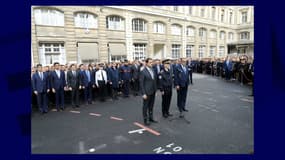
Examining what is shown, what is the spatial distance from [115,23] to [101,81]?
7581mm

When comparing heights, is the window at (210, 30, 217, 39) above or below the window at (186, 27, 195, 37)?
below

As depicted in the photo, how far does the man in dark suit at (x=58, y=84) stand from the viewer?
18.3ft

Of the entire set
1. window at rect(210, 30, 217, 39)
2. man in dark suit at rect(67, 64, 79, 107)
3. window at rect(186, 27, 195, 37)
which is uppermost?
window at rect(186, 27, 195, 37)

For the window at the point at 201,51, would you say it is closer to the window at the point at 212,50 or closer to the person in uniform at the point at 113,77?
the window at the point at 212,50

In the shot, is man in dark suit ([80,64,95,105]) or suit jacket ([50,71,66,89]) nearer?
A: suit jacket ([50,71,66,89])

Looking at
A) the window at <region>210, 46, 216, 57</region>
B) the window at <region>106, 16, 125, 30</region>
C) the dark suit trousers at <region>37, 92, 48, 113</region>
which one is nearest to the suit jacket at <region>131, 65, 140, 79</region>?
the dark suit trousers at <region>37, 92, 48, 113</region>

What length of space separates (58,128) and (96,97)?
2.89 meters

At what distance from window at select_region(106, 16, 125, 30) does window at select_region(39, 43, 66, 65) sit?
3.83 metres

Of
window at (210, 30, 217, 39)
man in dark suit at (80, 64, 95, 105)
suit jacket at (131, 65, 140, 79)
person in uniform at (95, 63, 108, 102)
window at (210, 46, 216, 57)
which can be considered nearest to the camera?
man in dark suit at (80, 64, 95, 105)

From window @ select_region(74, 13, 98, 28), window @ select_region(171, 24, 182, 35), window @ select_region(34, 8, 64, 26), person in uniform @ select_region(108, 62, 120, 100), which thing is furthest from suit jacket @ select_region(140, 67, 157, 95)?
window @ select_region(171, 24, 182, 35)

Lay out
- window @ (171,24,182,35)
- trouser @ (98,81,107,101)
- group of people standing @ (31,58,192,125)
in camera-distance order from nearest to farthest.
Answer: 1. group of people standing @ (31,58,192,125)
2. trouser @ (98,81,107,101)
3. window @ (171,24,182,35)

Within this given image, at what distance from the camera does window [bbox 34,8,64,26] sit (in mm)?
9489

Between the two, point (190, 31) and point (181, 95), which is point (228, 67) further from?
point (181, 95)

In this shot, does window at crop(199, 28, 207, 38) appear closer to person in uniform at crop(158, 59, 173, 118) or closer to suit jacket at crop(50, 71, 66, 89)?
person in uniform at crop(158, 59, 173, 118)
